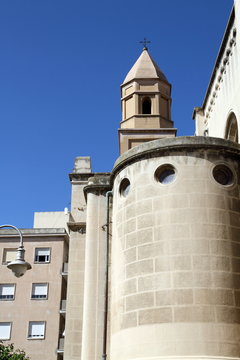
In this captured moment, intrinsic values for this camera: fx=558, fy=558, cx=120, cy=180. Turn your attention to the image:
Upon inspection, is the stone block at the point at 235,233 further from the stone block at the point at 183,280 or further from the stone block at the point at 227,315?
the stone block at the point at 227,315

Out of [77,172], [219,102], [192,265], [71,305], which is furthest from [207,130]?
[192,265]

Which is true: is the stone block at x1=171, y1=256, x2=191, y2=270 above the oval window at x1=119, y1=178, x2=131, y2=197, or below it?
below

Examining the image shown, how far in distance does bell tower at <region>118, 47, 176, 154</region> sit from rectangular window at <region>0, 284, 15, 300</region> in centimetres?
1528

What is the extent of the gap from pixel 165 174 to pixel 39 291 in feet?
88.4

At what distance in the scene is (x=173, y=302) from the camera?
50.3ft

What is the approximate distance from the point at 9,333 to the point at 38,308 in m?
2.68

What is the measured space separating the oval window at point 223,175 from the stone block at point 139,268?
10.8 feet

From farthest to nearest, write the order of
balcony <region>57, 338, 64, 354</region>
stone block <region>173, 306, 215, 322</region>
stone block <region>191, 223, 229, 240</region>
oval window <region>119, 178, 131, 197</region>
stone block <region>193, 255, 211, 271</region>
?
balcony <region>57, 338, 64, 354</region> < oval window <region>119, 178, 131, 197</region> < stone block <region>191, 223, 229, 240</region> < stone block <region>193, 255, 211, 271</region> < stone block <region>173, 306, 215, 322</region>

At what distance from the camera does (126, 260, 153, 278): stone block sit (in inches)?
634

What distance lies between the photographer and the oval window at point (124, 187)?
18172 mm

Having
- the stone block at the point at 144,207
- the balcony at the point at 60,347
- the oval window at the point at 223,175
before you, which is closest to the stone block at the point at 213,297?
the stone block at the point at 144,207

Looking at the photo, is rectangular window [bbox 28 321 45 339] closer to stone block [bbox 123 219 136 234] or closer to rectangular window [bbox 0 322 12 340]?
rectangular window [bbox 0 322 12 340]

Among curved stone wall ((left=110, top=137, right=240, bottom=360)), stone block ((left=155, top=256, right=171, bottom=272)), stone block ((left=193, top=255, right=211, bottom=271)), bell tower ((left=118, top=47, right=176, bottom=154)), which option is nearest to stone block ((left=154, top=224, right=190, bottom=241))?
curved stone wall ((left=110, top=137, right=240, bottom=360))

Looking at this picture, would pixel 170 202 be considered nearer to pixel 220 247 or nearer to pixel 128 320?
pixel 220 247
